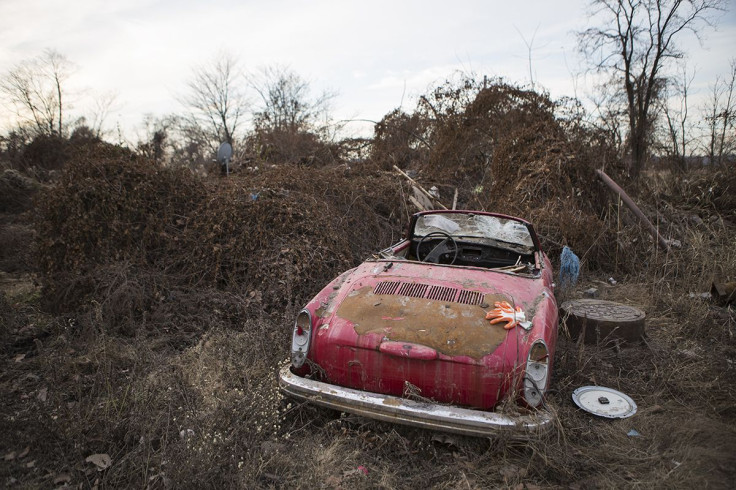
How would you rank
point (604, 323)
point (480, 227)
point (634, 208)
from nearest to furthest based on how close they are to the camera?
point (604, 323) → point (480, 227) → point (634, 208)

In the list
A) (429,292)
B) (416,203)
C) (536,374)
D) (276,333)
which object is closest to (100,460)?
(276,333)

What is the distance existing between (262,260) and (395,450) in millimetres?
2979

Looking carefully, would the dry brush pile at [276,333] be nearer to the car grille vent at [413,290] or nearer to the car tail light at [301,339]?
the car tail light at [301,339]

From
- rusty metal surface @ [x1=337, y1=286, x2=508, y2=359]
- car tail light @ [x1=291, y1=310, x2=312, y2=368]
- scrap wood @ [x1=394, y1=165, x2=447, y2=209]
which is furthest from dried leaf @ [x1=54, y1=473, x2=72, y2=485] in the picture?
scrap wood @ [x1=394, y1=165, x2=447, y2=209]

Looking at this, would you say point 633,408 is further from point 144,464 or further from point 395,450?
point 144,464

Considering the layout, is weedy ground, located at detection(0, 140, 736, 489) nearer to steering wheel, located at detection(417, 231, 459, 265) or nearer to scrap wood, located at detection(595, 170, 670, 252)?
scrap wood, located at detection(595, 170, 670, 252)

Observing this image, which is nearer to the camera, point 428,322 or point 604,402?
point 428,322

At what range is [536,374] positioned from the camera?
8.38 ft

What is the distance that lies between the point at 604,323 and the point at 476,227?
4.97 ft

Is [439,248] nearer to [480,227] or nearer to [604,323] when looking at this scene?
[480,227]

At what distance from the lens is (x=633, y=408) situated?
312 centimetres

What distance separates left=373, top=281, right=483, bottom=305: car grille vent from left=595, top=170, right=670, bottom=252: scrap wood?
4721 mm

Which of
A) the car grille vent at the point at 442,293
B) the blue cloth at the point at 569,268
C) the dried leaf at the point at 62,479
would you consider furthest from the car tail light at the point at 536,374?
the blue cloth at the point at 569,268

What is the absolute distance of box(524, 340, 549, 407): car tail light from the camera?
2.50 metres
